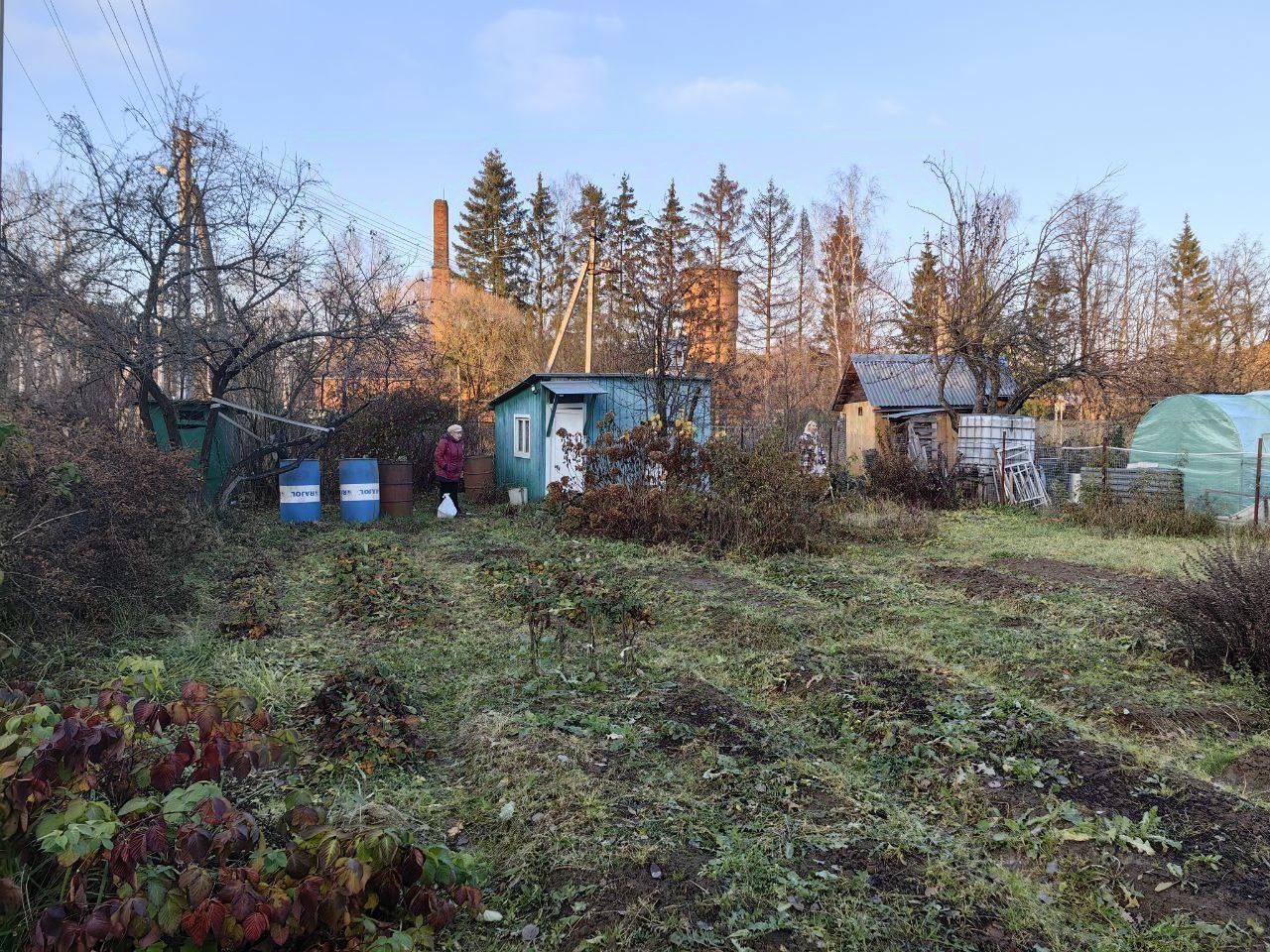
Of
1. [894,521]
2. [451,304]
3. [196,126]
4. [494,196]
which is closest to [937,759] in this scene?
[894,521]

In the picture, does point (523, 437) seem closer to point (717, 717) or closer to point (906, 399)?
point (906, 399)

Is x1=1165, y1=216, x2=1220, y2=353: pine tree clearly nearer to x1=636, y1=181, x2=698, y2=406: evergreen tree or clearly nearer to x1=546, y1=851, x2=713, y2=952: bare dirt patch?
x1=636, y1=181, x2=698, y2=406: evergreen tree

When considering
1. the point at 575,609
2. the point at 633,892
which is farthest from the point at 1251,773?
the point at 575,609

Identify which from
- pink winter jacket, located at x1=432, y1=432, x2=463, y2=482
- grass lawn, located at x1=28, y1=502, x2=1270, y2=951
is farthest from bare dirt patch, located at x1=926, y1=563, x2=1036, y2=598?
pink winter jacket, located at x1=432, y1=432, x2=463, y2=482

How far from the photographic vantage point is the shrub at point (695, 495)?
989 centimetres

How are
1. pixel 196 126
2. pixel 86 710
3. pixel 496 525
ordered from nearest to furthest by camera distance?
pixel 86 710 → pixel 196 126 → pixel 496 525

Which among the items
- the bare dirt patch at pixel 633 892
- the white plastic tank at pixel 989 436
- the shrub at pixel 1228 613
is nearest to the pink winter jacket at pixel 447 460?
the white plastic tank at pixel 989 436

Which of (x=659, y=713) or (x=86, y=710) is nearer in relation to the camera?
(x=86, y=710)

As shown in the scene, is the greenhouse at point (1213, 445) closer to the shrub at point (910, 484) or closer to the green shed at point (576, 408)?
the shrub at point (910, 484)

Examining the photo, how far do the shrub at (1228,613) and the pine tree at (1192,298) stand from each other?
28.6 m

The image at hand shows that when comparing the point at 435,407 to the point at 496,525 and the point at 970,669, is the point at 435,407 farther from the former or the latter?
the point at 970,669

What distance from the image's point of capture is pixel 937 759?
3.92 m

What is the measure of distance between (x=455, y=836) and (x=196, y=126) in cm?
992

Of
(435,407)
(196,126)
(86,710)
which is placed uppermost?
(196,126)
